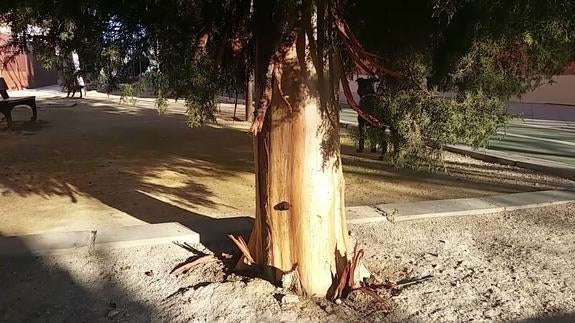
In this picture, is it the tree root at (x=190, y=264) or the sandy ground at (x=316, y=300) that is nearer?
the sandy ground at (x=316, y=300)

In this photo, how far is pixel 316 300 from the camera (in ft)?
13.4

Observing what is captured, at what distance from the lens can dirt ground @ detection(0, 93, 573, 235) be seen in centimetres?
653

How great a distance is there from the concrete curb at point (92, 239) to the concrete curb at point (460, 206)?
1645 mm

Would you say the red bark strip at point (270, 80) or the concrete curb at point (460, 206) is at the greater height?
the red bark strip at point (270, 80)

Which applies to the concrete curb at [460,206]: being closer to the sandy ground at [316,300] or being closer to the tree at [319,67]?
the sandy ground at [316,300]

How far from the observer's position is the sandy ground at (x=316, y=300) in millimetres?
3863

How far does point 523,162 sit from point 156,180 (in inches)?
232

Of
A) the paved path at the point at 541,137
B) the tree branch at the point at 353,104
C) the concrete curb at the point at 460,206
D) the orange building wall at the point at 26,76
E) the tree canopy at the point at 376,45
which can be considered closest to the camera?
the tree canopy at the point at 376,45

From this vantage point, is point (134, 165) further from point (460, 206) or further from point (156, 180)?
point (460, 206)

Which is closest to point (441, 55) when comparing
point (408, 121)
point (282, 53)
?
point (408, 121)

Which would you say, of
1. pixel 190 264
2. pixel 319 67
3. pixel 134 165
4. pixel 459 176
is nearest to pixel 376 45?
pixel 319 67

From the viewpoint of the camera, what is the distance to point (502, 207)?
6.32m

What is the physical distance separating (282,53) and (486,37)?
1747mm

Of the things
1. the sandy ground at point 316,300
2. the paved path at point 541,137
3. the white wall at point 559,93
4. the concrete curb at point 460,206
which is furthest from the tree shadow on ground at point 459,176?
the white wall at point 559,93
